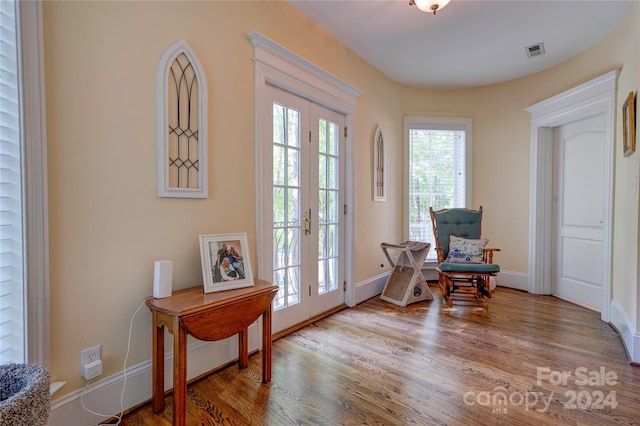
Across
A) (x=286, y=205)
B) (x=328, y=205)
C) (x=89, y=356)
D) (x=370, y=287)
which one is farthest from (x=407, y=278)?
(x=89, y=356)

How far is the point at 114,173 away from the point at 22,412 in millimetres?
1023

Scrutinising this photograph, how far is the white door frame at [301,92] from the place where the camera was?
2301 millimetres

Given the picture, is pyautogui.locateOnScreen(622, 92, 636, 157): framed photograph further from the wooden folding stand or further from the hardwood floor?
the wooden folding stand

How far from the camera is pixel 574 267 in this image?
350 cm

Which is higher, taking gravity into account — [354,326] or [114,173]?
[114,173]

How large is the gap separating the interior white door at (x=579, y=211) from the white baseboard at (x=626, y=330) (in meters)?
0.42

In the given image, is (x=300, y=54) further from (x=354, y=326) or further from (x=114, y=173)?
(x=354, y=326)

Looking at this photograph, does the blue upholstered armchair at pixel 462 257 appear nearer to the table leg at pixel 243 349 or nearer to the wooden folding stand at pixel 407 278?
the wooden folding stand at pixel 407 278

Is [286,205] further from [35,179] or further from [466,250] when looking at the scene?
[466,250]

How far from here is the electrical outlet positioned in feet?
4.91

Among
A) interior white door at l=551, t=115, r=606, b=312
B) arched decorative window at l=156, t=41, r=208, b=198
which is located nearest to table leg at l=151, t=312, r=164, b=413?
arched decorative window at l=156, t=41, r=208, b=198

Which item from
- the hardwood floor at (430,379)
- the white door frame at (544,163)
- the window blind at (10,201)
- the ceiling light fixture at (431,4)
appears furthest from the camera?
the white door frame at (544,163)

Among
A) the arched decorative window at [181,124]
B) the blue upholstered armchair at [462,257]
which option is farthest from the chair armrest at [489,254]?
the arched decorative window at [181,124]

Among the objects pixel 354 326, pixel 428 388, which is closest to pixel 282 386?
pixel 428 388
